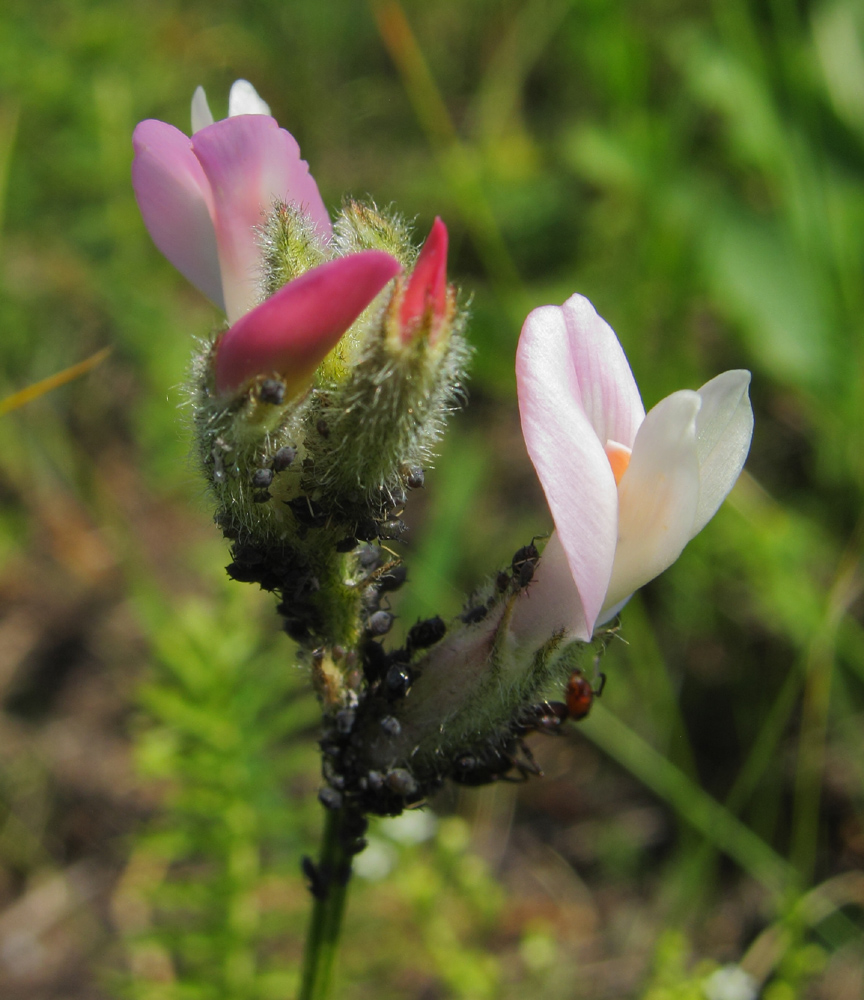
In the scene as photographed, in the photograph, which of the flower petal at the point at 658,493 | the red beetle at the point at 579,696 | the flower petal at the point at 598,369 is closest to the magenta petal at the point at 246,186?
the flower petal at the point at 598,369

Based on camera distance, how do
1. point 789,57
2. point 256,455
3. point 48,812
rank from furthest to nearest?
point 789,57 < point 48,812 < point 256,455

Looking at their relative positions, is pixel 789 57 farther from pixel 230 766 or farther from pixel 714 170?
pixel 230 766

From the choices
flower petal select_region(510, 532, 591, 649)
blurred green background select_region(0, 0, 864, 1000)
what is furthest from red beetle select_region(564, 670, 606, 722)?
blurred green background select_region(0, 0, 864, 1000)

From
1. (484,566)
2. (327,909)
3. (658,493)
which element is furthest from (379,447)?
(484,566)

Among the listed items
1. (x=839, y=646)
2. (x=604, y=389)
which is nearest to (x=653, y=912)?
(x=839, y=646)

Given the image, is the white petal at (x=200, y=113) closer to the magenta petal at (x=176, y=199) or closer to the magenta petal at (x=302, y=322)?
the magenta petal at (x=176, y=199)

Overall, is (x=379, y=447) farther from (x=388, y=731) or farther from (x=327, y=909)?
(x=327, y=909)
